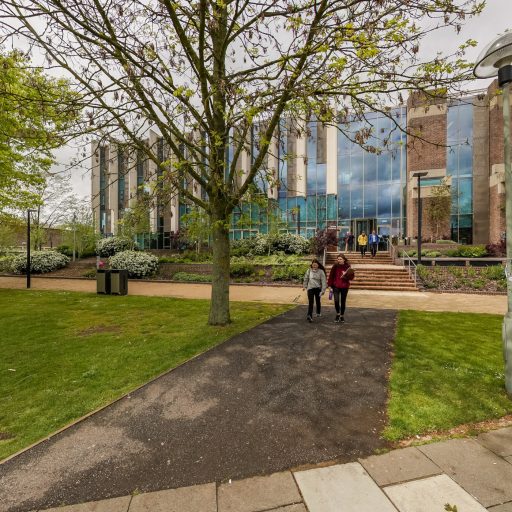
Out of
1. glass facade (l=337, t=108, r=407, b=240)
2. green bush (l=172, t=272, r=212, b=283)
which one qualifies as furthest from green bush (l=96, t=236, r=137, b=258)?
glass facade (l=337, t=108, r=407, b=240)

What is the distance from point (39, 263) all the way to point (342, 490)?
89.8 feet

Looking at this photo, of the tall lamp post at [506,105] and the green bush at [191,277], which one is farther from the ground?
the tall lamp post at [506,105]

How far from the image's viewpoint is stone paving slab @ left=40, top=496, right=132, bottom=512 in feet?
7.90

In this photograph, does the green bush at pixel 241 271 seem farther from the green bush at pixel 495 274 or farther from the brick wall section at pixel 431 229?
the brick wall section at pixel 431 229

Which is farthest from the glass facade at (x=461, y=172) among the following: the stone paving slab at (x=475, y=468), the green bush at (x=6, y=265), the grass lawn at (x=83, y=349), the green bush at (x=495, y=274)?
the green bush at (x=6, y=265)

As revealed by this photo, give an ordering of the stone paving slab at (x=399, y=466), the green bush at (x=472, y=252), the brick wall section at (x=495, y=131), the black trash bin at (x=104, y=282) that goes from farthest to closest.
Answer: the brick wall section at (x=495, y=131) < the green bush at (x=472, y=252) < the black trash bin at (x=104, y=282) < the stone paving slab at (x=399, y=466)

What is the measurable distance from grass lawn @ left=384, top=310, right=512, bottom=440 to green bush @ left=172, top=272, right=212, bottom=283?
13.2m

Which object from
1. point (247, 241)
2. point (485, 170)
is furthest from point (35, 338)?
point (485, 170)

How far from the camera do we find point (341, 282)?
334 inches

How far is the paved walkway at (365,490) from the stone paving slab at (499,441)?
7 centimetres

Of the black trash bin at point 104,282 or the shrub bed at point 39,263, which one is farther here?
the shrub bed at point 39,263

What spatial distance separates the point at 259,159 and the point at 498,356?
590 cm

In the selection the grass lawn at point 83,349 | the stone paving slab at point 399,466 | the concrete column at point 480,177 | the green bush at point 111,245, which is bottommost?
the grass lawn at point 83,349

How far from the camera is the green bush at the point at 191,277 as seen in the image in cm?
1895
